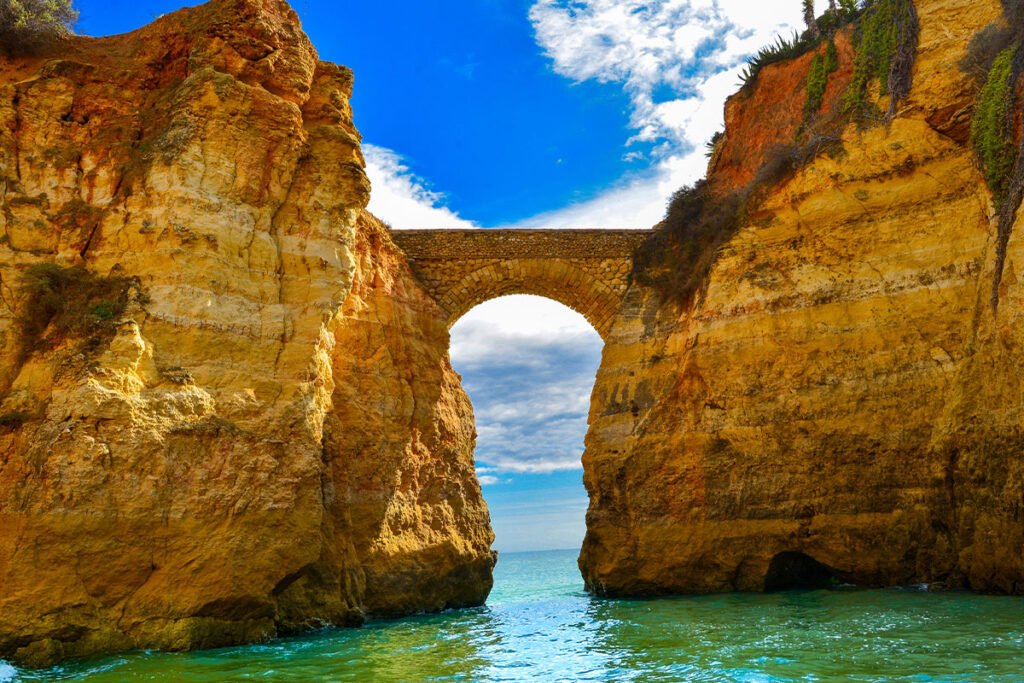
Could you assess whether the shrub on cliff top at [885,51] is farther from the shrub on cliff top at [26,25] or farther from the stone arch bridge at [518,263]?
the shrub on cliff top at [26,25]

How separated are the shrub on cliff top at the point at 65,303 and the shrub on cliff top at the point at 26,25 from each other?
13.2 ft

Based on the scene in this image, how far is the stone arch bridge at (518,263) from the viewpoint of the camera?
17859 millimetres

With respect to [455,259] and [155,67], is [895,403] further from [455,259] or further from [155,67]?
[155,67]

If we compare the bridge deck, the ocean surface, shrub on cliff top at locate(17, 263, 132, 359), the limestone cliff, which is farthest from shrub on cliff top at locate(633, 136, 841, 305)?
shrub on cliff top at locate(17, 263, 132, 359)

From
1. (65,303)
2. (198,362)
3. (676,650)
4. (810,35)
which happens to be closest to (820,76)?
(810,35)

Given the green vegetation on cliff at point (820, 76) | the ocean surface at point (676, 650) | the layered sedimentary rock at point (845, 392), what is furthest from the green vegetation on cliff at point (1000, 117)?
the ocean surface at point (676, 650)

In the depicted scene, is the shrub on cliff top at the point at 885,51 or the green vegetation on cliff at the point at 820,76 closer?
the shrub on cliff top at the point at 885,51

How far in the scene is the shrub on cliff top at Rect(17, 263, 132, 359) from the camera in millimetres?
10195

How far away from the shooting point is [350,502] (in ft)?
42.5

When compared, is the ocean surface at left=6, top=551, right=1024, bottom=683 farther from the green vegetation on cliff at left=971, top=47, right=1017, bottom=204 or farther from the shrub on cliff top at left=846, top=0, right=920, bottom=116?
the shrub on cliff top at left=846, top=0, right=920, bottom=116

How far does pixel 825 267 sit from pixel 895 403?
8.83 feet

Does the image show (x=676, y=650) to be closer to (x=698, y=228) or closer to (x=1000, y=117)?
(x=1000, y=117)

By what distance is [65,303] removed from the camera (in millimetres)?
10453

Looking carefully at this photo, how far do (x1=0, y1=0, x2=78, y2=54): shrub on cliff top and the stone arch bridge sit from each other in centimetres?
731
